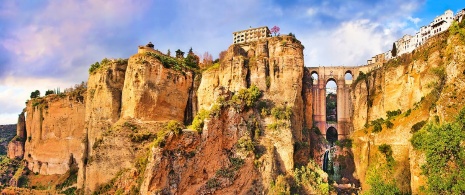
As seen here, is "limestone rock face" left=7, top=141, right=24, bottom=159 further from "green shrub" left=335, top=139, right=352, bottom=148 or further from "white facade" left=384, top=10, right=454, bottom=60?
"white facade" left=384, top=10, right=454, bottom=60

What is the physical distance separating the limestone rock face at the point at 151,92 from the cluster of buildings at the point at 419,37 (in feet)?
73.0

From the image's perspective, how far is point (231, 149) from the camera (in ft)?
109

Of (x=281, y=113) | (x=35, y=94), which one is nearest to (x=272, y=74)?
(x=281, y=113)

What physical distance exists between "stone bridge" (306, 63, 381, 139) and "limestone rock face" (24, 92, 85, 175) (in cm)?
2719

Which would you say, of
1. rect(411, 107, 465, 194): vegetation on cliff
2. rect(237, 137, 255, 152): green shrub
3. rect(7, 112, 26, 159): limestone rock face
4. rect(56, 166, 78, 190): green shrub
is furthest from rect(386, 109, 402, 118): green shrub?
rect(7, 112, 26, 159): limestone rock face

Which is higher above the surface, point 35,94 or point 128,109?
point 35,94

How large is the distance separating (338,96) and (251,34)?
38.4 ft

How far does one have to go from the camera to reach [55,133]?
52.9 meters

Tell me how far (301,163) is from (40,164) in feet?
115

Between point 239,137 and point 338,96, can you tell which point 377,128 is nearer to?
point 338,96

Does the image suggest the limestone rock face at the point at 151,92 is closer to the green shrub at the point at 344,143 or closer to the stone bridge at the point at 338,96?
the stone bridge at the point at 338,96

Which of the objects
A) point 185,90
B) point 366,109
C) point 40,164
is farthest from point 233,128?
point 40,164

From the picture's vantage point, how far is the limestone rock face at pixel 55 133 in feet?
168

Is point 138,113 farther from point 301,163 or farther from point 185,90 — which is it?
point 301,163
